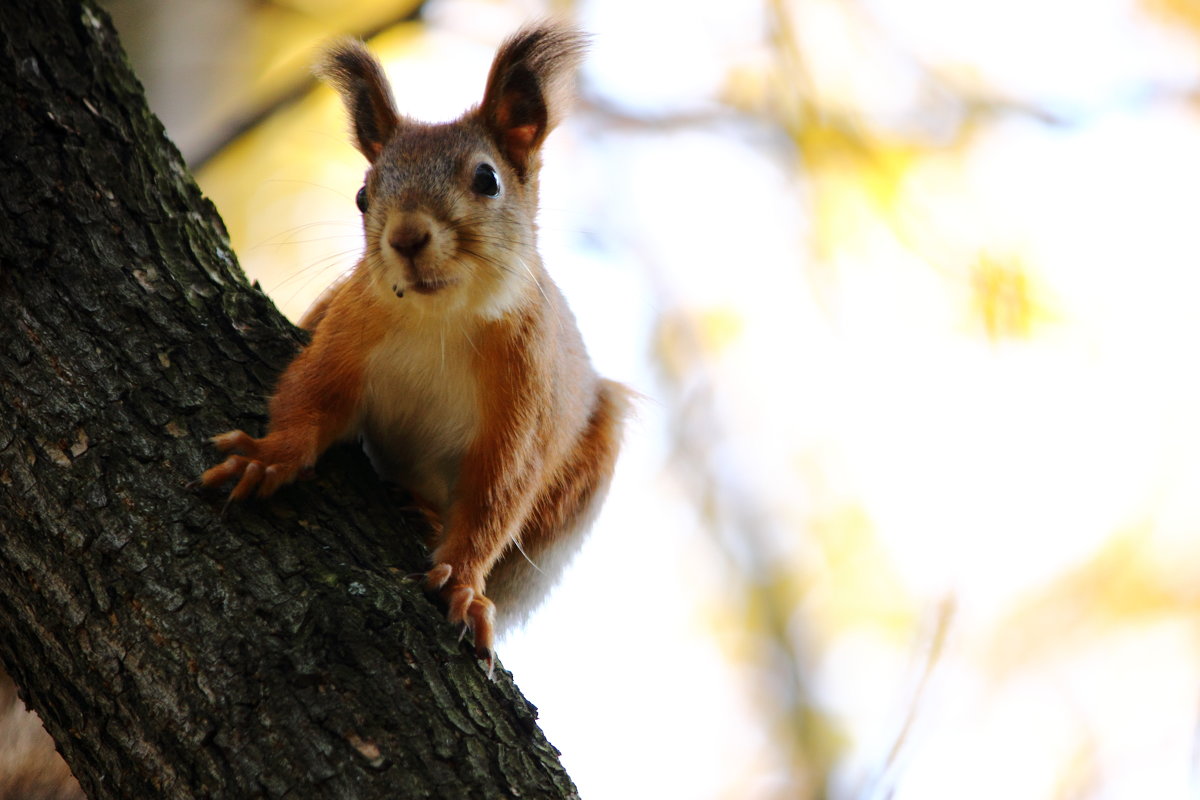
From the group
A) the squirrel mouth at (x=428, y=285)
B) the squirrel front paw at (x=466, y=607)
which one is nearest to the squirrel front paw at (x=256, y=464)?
the squirrel front paw at (x=466, y=607)

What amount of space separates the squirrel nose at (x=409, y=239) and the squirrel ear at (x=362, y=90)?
0.79 m

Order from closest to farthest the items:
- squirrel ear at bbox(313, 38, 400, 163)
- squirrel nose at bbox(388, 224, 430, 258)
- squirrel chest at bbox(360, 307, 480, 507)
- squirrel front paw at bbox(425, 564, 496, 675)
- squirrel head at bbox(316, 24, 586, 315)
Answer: squirrel front paw at bbox(425, 564, 496, 675), squirrel nose at bbox(388, 224, 430, 258), squirrel head at bbox(316, 24, 586, 315), squirrel chest at bbox(360, 307, 480, 507), squirrel ear at bbox(313, 38, 400, 163)

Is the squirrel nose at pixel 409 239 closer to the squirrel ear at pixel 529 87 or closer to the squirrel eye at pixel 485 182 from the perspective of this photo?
the squirrel eye at pixel 485 182

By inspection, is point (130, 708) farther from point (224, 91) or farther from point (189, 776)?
point (224, 91)

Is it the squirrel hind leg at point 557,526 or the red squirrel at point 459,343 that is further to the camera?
the squirrel hind leg at point 557,526

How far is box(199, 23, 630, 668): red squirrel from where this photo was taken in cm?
303

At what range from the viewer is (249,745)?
84.7 inches

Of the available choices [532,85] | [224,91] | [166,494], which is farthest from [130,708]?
[224,91]

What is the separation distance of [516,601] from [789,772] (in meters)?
2.96

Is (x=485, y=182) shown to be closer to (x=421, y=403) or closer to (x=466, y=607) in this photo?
(x=421, y=403)

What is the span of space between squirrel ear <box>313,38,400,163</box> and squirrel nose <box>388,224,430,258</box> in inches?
31.0

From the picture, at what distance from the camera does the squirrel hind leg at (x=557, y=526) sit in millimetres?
3986

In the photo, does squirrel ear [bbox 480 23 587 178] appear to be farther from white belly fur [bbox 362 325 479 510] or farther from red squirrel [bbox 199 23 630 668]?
white belly fur [bbox 362 325 479 510]

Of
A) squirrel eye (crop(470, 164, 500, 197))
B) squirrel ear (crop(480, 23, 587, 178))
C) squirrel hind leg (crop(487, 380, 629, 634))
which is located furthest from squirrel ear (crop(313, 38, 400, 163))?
squirrel hind leg (crop(487, 380, 629, 634))
